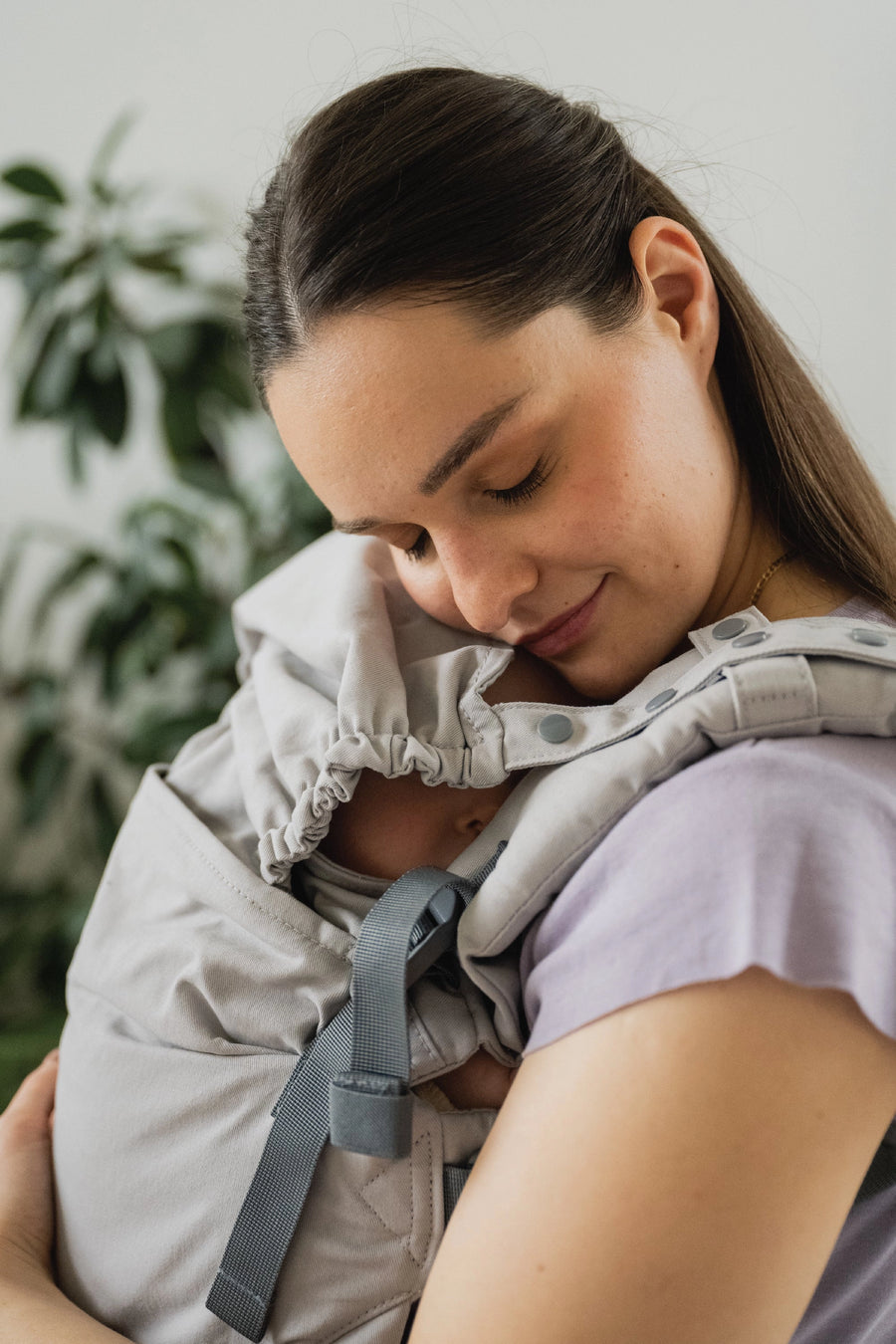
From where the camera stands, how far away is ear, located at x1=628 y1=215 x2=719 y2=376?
77cm

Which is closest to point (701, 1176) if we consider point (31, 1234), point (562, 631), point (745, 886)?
point (745, 886)

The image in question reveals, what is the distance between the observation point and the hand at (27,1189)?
0.78m

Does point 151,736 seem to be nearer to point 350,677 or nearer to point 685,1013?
point 350,677

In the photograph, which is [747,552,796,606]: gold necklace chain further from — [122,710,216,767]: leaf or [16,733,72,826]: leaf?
[16,733,72,826]: leaf

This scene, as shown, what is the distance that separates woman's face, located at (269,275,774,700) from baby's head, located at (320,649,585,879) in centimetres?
10

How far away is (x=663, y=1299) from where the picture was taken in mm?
494

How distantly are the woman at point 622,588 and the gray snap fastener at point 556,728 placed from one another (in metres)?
0.09

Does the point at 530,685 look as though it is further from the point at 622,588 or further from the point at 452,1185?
the point at 452,1185

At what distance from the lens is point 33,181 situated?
155 centimetres

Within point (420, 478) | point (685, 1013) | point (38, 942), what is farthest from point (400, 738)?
point (38, 942)

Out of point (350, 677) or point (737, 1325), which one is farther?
point (350, 677)

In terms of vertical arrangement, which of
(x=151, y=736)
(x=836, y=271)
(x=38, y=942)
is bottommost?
(x=38, y=942)

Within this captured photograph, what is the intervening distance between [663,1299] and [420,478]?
484 mm

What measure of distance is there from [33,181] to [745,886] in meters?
1.54
